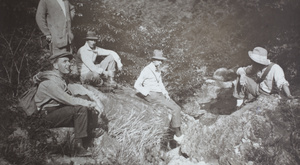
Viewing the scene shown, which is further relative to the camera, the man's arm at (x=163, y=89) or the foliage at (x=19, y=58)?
the man's arm at (x=163, y=89)

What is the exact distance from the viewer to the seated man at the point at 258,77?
2.91 metres

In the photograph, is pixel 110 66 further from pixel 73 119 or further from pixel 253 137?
pixel 253 137

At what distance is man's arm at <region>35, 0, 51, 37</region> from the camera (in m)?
2.41

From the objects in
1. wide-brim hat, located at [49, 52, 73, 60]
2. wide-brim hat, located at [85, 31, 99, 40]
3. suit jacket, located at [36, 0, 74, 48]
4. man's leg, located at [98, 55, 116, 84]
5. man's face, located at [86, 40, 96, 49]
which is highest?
suit jacket, located at [36, 0, 74, 48]

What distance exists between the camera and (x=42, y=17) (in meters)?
2.42

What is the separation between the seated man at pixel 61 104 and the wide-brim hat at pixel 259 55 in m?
2.32

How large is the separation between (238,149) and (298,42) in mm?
1828

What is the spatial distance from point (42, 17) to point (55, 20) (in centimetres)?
13

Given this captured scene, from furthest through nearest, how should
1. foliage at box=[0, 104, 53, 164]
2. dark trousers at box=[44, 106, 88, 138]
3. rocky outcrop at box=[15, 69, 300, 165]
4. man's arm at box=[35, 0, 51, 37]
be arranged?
rocky outcrop at box=[15, 69, 300, 165] → man's arm at box=[35, 0, 51, 37] → dark trousers at box=[44, 106, 88, 138] → foliage at box=[0, 104, 53, 164]

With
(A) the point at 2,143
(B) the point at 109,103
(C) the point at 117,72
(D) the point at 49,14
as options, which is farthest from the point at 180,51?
(A) the point at 2,143

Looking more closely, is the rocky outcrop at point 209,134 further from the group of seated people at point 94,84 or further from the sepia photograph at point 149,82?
the group of seated people at point 94,84

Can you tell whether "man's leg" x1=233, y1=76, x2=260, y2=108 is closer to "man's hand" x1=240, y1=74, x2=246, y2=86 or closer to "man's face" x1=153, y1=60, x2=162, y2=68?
"man's hand" x1=240, y1=74, x2=246, y2=86

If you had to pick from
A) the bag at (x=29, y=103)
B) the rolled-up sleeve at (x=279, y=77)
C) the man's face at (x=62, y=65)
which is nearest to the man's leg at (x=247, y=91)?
the rolled-up sleeve at (x=279, y=77)

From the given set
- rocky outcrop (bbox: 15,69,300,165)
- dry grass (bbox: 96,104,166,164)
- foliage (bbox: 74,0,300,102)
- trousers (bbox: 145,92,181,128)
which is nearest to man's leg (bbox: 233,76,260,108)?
rocky outcrop (bbox: 15,69,300,165)
